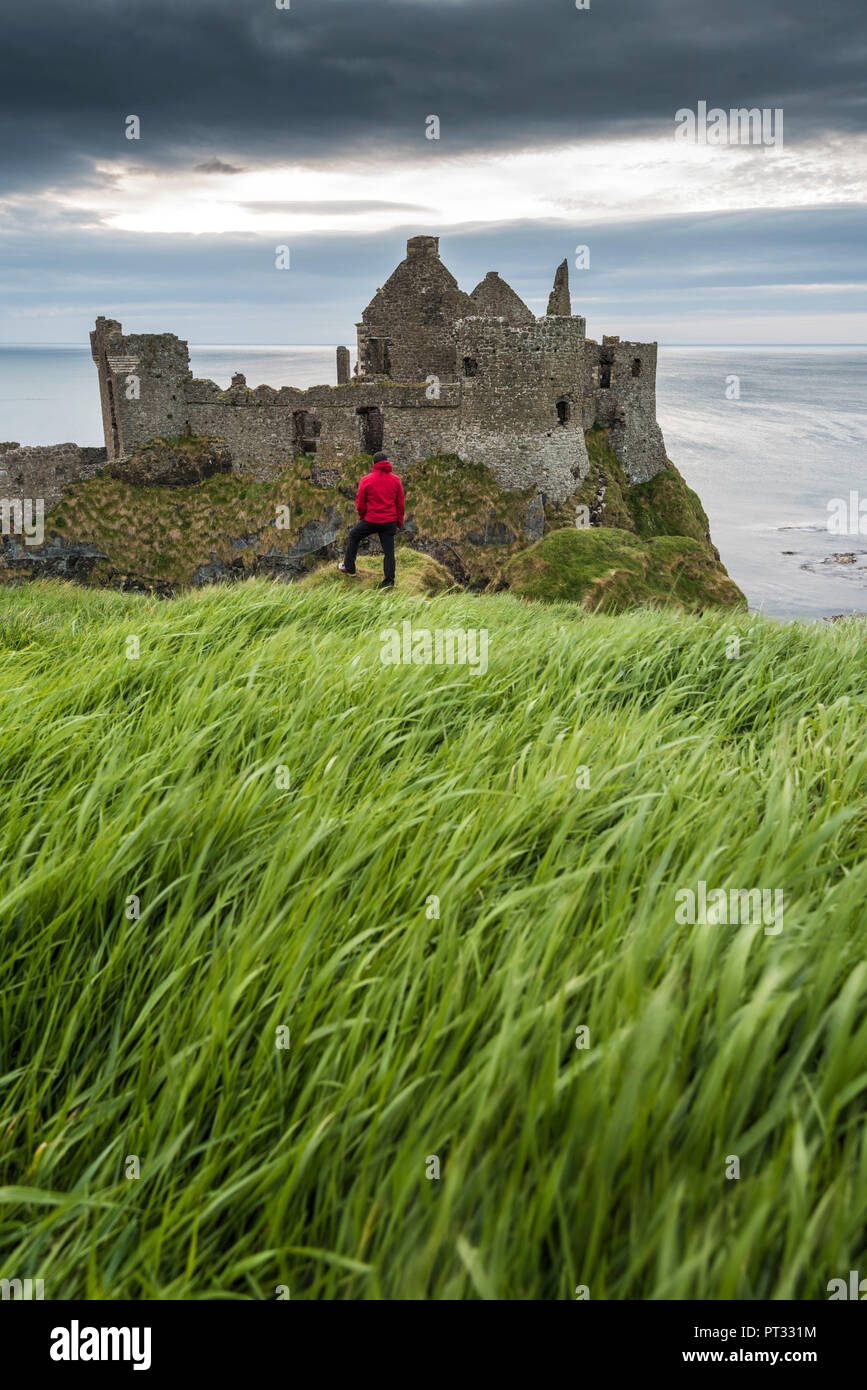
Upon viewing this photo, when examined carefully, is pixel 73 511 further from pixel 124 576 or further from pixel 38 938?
pixel 38 938

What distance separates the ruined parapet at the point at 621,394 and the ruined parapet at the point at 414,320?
716 cm

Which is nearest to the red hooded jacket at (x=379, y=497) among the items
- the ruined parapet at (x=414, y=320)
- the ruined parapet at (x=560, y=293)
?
the ruined parapet at (x=414, y=320)

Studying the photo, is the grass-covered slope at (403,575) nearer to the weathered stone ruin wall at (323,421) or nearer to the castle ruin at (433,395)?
the castle ruin at (433,395)

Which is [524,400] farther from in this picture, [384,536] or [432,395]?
[384,536]

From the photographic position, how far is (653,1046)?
1940 millimetres

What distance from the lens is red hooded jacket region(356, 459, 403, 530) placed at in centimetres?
1410

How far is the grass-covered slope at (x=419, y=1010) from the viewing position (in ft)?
5.97

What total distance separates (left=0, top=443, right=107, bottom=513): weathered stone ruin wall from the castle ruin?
2.13 metres

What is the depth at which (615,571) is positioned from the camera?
2489 cm

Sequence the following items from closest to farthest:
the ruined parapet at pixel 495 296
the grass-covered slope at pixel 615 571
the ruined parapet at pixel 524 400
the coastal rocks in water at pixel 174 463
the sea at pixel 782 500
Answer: the grass-covered slope at pixel 615 571 < the ruined parapet at pixel 524 400 < the coastal rocks in water at pixel 174 463 < the ruined parapet at pixel 495 296 < the sea at pixel 782 500

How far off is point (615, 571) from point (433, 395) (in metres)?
15.0

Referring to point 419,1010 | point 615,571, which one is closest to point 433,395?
point 615,571

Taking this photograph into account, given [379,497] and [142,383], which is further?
[142,383]

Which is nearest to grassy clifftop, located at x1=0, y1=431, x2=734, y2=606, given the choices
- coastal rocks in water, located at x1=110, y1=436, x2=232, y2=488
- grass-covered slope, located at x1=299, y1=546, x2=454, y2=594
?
coastal rocks in water, located at x1=110, y1=436, x2=232, y2=488
